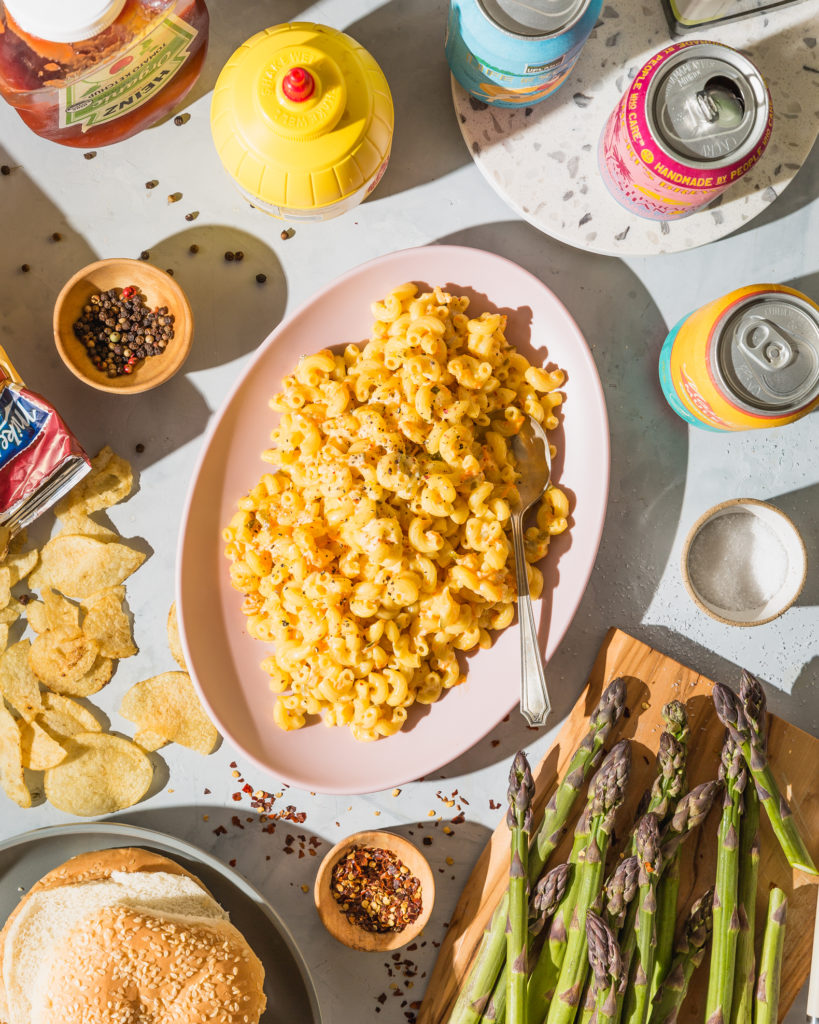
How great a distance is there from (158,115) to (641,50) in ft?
3.71

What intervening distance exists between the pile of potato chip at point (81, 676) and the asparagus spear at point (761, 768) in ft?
3.92

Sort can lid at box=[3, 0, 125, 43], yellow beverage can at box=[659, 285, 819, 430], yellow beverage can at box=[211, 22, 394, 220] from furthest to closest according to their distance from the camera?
yellow beverage can at box=[659, 285, 819, 430] < yellow beverage can at box=[211, 22, 394, 220] < can lid at box=[3, 0, 125, 43]

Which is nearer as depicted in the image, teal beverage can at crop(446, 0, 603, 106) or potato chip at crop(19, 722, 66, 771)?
teal beverage can at crop(446, 0, 603, 106)

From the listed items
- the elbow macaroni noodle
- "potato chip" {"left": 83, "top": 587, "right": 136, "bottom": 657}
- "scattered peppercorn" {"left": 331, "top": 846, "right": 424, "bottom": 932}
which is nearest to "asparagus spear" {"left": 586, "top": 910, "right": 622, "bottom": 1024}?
"scattered peppercorn" {"left": 331, "top": 846, "right": 424, "bottom": 932}

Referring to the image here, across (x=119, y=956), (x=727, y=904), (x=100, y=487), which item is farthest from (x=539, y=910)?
(x=100, y=487)

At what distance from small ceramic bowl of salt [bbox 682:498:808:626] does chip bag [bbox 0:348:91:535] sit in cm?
143

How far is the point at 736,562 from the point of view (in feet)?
6.46

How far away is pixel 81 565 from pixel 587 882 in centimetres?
136

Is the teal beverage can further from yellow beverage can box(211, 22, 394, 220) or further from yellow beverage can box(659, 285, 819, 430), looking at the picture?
yellow beverage can box(659, 285, 819, 430)

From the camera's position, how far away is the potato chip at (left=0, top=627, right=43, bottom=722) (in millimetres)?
1935

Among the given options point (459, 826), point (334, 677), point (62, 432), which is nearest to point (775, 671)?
point (459, 826)

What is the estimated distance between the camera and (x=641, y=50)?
6.24 ft

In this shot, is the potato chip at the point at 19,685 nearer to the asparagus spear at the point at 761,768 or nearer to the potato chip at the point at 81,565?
the potato chip at the point at 81,565

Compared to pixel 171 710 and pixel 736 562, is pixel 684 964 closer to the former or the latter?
pixel 736 562
